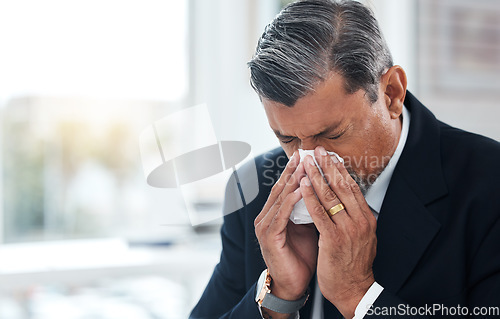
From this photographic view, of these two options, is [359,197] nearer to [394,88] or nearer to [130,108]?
[394,88]

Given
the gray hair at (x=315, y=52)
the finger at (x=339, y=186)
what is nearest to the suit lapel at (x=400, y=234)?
the finger at (x=339, y=186)

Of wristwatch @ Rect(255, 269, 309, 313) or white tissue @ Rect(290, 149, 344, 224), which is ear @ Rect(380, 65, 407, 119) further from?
wristwatch @ Rect(255, 269, 309, 313)

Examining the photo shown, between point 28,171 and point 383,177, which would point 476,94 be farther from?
point 28,171

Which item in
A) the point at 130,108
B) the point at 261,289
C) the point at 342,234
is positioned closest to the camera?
the point at 342,234

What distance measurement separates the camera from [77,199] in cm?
244

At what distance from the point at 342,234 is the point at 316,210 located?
0.07 metres

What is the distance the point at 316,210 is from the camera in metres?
1.08

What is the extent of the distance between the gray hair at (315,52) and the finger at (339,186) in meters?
→ 0.14

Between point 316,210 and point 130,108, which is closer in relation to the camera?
point 316,210

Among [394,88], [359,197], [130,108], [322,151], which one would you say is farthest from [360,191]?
[130,108]

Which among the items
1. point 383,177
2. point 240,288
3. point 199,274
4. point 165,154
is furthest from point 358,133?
point 165,154

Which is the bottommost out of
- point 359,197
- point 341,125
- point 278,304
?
point 278,304

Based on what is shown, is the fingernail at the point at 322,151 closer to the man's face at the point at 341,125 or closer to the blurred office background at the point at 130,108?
the man's face at the point at 341,125

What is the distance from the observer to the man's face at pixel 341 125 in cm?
111
